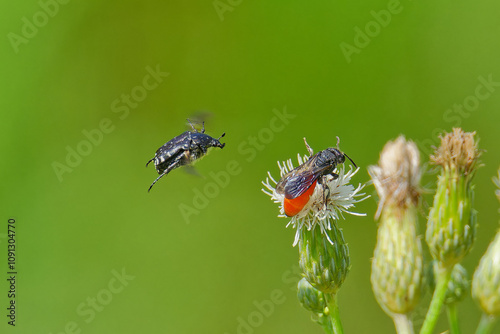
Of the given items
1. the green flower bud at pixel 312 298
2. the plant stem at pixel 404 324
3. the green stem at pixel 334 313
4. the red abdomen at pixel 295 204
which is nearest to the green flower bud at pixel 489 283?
the plant stem at pixel 404 324

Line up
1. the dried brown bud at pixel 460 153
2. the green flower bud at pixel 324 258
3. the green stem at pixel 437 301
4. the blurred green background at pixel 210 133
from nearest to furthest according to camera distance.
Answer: the green stem at pixel 437 301 < the dried brown bud at pixel 460 153 < the green flower bud at pixel 324 258 < the blurred green background at pixel 210 133

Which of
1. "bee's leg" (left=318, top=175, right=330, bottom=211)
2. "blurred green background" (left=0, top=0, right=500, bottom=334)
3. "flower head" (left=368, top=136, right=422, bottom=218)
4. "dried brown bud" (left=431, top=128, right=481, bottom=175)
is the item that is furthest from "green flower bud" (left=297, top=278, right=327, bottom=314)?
"blurred green background" (left=0, top=0, right=500, bottom=334)

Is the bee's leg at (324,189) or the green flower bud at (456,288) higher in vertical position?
the bee's leg at (324,189)

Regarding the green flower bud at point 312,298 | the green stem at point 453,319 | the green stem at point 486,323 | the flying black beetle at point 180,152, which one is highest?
the flying black beetle at point 180,152

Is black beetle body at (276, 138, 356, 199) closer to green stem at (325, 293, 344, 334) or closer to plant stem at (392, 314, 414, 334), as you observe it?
green stem at (325, 293, 344, 334)

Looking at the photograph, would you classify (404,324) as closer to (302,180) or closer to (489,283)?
(489,283)

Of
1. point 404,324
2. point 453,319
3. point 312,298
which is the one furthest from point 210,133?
point 404,324

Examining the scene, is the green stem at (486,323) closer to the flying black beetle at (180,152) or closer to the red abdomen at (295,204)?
the red abdomen at (295,204)

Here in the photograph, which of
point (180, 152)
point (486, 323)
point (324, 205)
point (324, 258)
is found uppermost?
point (180, 152)
